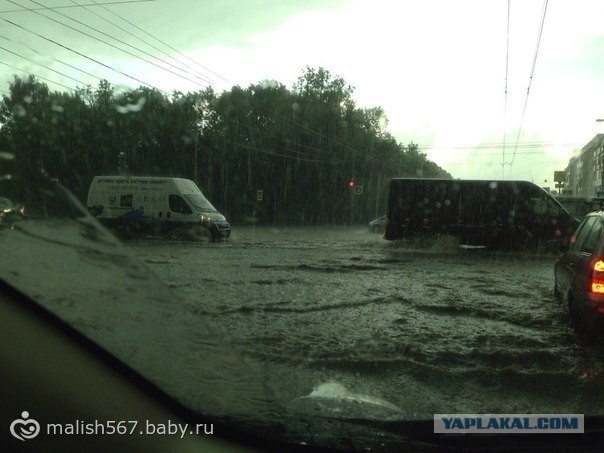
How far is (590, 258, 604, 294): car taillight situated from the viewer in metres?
5.76

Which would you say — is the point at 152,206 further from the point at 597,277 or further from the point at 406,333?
the point at 597,277

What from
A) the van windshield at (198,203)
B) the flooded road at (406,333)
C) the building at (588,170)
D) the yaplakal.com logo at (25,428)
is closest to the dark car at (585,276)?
the flooded road at (406,333)

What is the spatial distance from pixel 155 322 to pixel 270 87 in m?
50.2

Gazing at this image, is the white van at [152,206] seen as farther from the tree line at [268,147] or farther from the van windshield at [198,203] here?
the tree line at [268,147]

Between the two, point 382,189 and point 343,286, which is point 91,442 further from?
point 382,189

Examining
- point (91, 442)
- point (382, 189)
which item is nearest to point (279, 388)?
point (91, 442)

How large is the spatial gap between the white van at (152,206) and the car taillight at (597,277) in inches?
662

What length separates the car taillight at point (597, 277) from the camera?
5762mm

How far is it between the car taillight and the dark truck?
43.4 feet

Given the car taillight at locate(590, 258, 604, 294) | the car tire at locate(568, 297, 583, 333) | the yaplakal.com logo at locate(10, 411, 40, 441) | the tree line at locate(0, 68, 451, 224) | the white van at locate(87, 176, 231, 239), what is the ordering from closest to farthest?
the yaplakal.com logo at locate(10, 411, 40, 441)
the car taillight at locate(590, 258, 604, 294)
the car tire at locate(568, 297, 583, 333)
the white van at locate(87, 176, 231, 239)
the tree line at locate(0, 68, 451, 224)

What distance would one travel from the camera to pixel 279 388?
4.14 metres

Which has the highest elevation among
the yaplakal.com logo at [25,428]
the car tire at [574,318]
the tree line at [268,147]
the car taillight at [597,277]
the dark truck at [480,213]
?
the tree line at [268,147]

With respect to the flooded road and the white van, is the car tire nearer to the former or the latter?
the flooded road

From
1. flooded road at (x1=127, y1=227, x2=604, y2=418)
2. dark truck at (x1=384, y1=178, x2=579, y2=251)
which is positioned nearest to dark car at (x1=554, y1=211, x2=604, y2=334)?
flooded road at (x1=127, y1=227, x2=604, y2=418)
